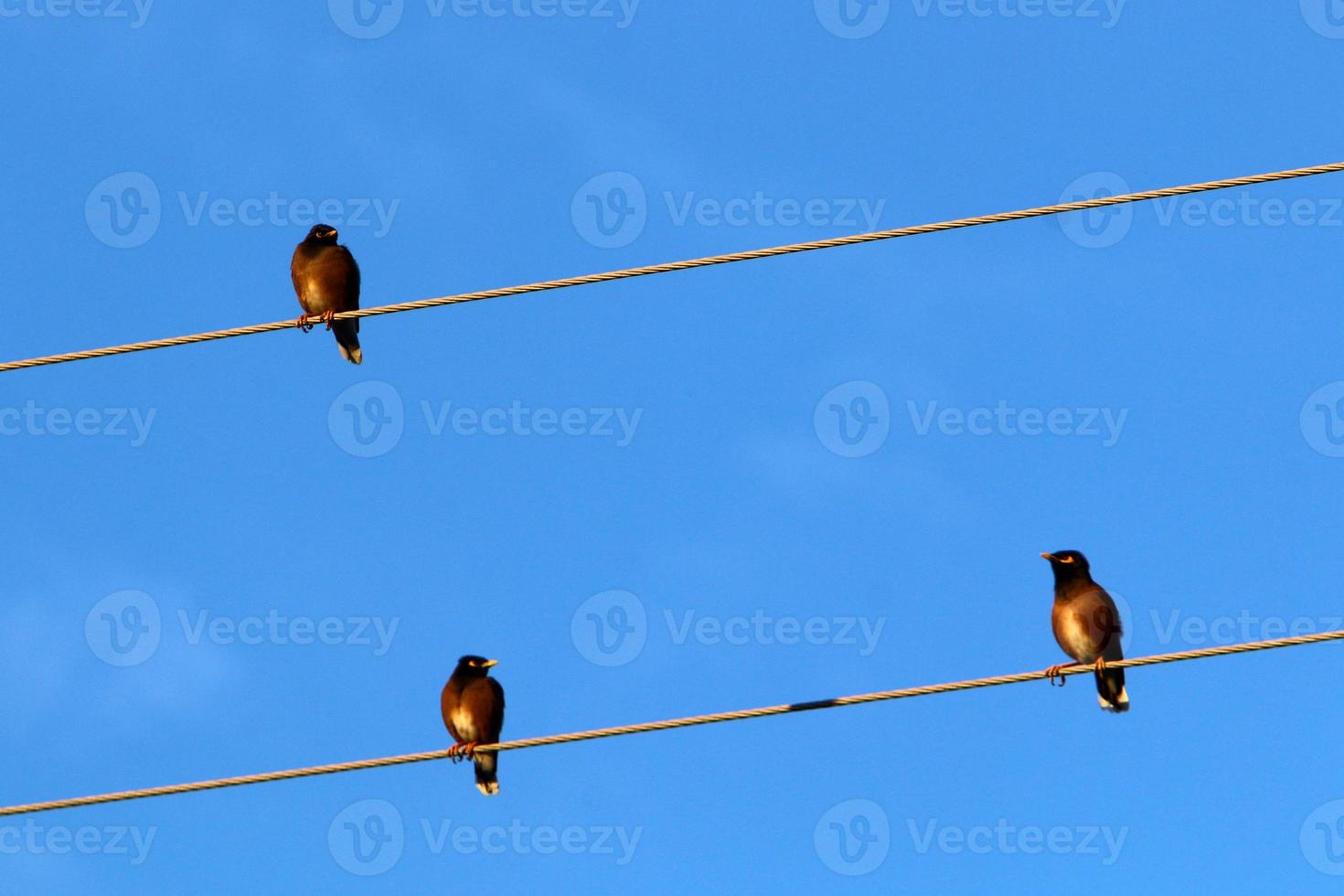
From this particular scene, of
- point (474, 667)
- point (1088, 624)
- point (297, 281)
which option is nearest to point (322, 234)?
point (297, 281)

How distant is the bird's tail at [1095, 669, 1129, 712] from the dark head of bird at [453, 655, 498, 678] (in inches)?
140

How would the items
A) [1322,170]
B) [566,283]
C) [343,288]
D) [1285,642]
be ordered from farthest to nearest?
[343,288], [566,283], [1322,170], [1285,642]

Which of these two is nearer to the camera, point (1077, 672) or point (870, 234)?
point (870, 234)

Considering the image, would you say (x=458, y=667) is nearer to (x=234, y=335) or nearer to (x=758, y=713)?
(x=234, y=335)

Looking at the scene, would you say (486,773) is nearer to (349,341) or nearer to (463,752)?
(463,752)

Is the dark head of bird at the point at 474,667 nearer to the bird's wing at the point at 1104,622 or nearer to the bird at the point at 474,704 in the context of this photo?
the bird at the point at 474,704

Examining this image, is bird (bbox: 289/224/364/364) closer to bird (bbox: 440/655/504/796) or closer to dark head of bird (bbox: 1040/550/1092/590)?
bird (bbox: 440/655/504/796)

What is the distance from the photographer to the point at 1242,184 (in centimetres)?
908

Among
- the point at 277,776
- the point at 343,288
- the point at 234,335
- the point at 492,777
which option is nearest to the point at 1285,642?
the point at 277,776

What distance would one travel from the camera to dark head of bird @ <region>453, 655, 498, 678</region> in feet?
45.0

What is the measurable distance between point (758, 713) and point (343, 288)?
6820 mm

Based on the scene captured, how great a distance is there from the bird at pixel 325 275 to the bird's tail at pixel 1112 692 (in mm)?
5380

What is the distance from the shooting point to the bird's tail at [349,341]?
1568cm

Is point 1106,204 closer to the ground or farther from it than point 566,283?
farther from it
